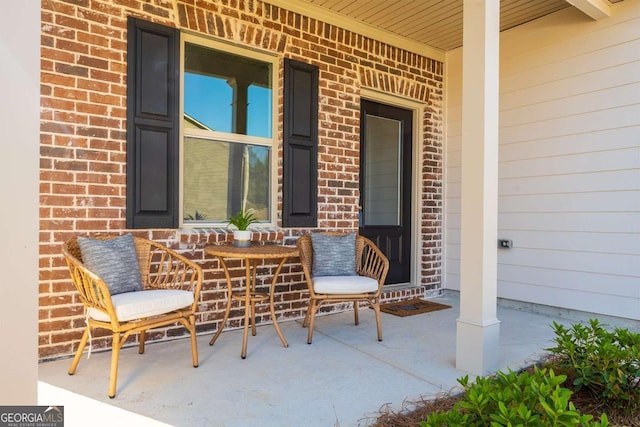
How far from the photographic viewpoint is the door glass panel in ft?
14.7

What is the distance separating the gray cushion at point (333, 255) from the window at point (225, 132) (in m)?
0.63

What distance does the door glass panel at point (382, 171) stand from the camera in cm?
448

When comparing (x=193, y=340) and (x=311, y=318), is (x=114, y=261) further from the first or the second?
(x=311, y=318)

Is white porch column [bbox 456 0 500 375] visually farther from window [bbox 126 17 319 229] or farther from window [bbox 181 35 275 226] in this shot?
window [bbox 181 35 275 226]

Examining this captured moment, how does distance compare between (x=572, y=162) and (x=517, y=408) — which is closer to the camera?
(x=517, y=408)

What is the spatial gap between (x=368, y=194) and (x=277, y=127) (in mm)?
1344

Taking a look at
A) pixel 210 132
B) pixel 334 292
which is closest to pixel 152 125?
pixel 210 132

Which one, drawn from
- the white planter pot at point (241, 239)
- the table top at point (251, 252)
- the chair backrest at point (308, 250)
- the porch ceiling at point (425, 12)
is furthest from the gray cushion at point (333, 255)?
the porch ceiling at point (425, 12)

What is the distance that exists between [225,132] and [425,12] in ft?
7.21

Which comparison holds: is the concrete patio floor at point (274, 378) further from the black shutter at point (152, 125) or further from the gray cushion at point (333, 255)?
the black shutter at point (152, 125)

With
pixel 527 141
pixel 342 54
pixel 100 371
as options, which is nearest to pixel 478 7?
pixel 342 54

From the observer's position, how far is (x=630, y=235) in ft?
11.3

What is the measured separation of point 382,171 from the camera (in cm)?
462

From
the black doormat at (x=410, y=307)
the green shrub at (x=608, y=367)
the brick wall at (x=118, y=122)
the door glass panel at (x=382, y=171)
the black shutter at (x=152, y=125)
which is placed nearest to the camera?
the green shrub at (x=608, y=367)
